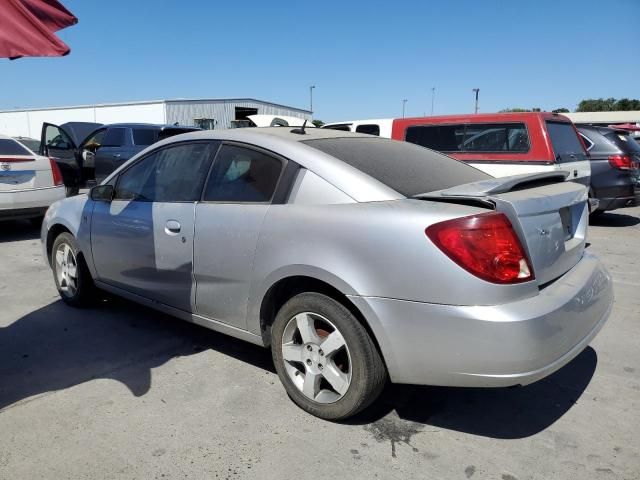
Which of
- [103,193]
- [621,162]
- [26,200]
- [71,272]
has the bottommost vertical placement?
[71,272]

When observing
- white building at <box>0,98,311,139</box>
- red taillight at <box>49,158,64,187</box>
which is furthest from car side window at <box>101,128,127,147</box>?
white building at <box>0,98,311,139</box>

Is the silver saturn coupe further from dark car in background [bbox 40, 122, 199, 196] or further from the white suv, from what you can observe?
dark car in background [bbox 40, 122, 199, 196]

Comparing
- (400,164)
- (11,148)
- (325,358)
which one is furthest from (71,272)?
(11,148)

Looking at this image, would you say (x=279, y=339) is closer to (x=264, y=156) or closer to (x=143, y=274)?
(x=264, y=156)

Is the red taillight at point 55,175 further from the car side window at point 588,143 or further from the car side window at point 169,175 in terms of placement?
the car side window at point 588,143

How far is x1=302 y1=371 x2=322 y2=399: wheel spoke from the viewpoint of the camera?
9.14 feet

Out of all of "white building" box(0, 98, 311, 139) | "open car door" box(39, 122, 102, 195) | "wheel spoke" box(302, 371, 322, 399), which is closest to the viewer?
"wheel spoke" box(302, 371, 322, 399)

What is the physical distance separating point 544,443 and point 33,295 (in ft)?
14.9

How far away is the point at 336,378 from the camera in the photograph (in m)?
2.69

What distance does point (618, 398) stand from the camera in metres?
3.03

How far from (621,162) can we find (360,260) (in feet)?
26.7

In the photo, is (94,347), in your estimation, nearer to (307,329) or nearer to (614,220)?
(307,329)

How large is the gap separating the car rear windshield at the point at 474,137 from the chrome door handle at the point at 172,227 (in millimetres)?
5564

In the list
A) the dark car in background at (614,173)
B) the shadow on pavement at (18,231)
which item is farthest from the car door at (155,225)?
the dark car in background at (614,173)
